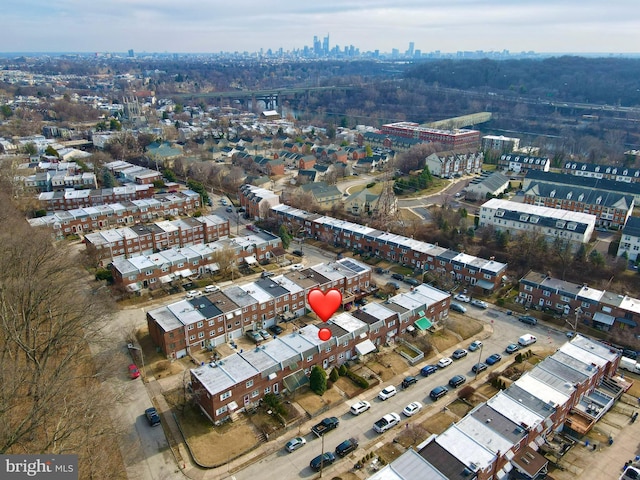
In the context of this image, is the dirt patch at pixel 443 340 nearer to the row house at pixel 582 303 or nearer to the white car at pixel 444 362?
the white car at pixel 444 362

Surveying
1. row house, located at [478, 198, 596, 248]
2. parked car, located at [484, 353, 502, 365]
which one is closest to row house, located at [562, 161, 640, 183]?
row house, located at [478, 198, 596, 248]

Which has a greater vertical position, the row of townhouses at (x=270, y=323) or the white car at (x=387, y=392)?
the row of townhouses at (x=270, y=323)

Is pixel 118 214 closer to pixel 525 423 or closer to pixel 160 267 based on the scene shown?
pixel 160 267

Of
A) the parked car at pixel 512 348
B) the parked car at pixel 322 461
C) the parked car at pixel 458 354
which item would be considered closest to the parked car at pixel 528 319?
the parked car at pixel 512 348

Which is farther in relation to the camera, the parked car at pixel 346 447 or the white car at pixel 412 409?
the white car at pixel 412 409

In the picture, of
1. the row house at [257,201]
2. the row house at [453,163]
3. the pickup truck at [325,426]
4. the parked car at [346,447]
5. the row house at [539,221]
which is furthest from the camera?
the row house at [453,163]

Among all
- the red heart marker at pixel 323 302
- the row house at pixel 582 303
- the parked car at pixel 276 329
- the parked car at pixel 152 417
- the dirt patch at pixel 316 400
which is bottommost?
the dirt patch at pixel 316 400

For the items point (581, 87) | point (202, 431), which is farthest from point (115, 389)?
point (581, 87)
